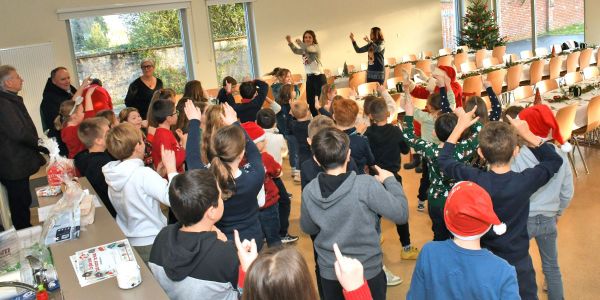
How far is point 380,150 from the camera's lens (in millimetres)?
4602

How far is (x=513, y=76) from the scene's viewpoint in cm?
980

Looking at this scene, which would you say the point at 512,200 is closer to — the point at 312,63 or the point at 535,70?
the point at 312,63

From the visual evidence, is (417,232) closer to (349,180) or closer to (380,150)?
(380,150)

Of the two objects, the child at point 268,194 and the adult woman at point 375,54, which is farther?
the adult woman at point 375,54

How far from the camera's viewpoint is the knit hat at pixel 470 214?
2086mm

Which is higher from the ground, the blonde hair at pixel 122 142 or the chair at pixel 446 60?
the chair at pixel 446 60

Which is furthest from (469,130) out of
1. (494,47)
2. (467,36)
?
(467,36)

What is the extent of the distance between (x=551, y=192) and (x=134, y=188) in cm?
242

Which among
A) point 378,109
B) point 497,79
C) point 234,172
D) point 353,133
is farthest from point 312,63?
point 234,172

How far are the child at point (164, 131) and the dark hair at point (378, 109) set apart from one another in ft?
4.98

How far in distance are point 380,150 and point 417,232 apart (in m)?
0.97

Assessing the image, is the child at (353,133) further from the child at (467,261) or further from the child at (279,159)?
the child at (467,261)

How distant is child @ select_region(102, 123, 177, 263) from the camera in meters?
3.17

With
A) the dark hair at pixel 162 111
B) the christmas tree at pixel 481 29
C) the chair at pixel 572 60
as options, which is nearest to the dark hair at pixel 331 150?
the dark hair at pixel 162 111
